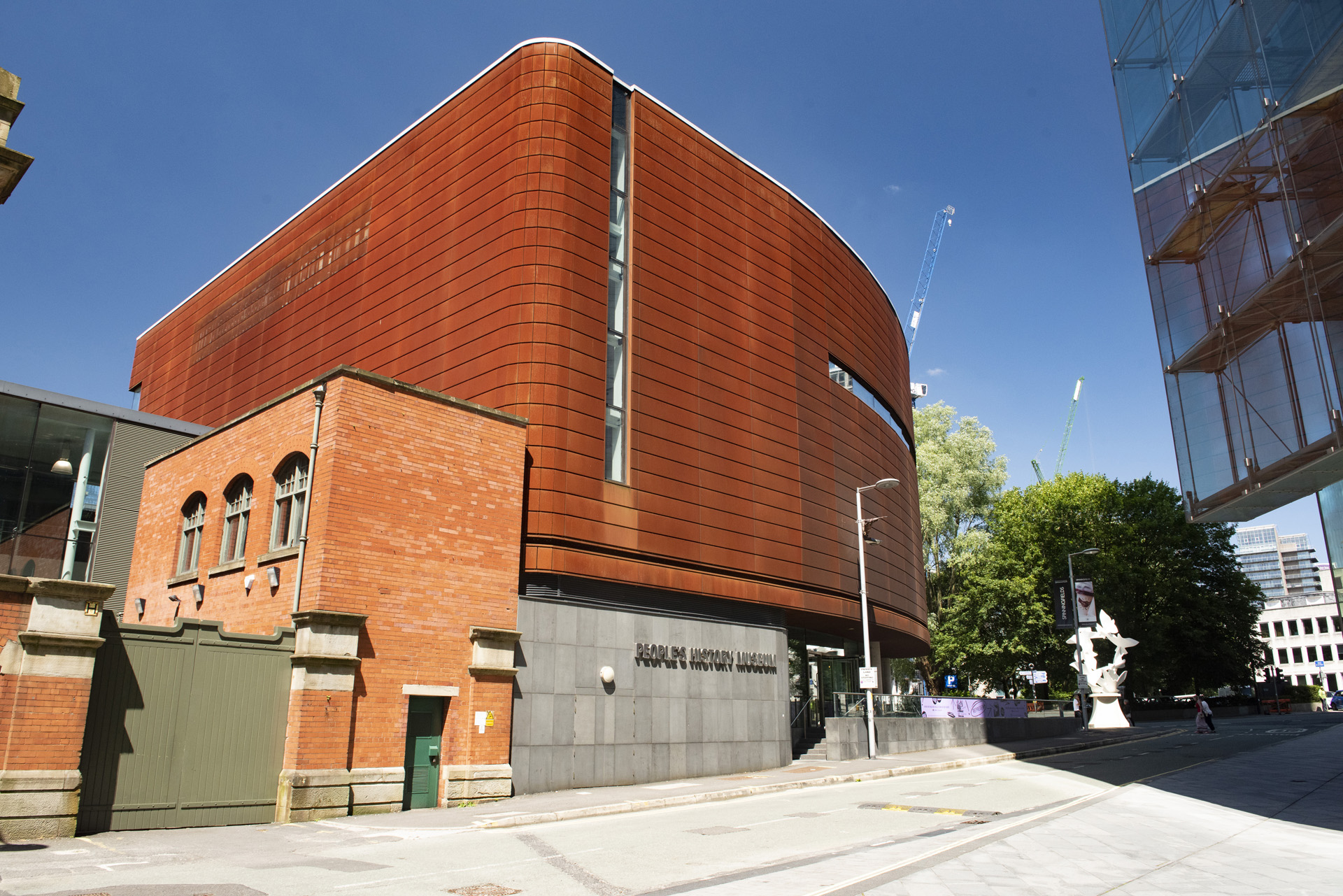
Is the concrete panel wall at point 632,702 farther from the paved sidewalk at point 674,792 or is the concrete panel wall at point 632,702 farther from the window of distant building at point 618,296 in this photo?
the window of distant building at point 618,296

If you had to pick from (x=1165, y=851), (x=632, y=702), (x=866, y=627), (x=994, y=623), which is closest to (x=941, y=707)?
(x=866, y=627)

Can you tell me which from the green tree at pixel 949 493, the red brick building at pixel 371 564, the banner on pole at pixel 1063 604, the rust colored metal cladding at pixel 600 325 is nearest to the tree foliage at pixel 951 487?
the green tree at pixel 949 493

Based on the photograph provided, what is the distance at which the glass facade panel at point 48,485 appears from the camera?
2500 centimetres

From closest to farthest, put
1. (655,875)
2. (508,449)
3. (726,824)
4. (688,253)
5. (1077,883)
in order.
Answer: (1077,883), (655,875), (726,824), (508,449), (688,253)

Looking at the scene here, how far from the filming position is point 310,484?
18.4m

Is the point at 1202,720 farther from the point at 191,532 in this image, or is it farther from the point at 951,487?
the point at 191,532

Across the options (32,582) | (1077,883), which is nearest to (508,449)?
(32,582)

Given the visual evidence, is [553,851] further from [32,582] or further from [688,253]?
[688,253]

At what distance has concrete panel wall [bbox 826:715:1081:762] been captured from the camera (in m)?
29.8

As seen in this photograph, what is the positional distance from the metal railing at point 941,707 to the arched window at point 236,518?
20.7m

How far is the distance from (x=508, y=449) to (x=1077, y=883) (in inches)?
598

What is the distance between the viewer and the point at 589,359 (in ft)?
77.7

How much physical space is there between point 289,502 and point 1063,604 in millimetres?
41050

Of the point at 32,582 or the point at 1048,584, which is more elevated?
the point at 1048,584
